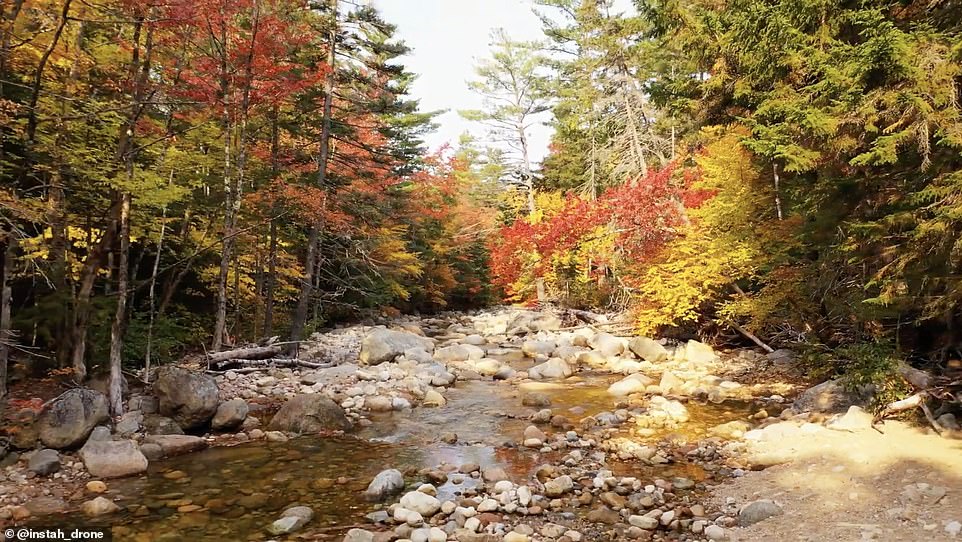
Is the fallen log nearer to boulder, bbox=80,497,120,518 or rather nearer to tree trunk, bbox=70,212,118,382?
tree trunk, bbox=70,212,118,382

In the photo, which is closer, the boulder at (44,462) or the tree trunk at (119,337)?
the boulder at (44,462)

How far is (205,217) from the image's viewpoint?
40.3 ft

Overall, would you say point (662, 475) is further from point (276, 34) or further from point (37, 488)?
point (276, 34)

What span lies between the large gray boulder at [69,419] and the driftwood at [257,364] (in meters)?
3.98

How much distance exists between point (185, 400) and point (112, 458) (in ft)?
5.44

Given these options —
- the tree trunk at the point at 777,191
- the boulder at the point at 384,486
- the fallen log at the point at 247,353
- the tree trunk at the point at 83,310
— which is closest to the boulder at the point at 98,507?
the boulder at the point at 384,486

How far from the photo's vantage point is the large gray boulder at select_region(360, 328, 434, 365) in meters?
13.5

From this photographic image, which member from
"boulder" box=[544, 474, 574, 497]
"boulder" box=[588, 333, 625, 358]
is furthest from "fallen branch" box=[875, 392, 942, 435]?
"boulder" box=[588, 333, 625, 358]

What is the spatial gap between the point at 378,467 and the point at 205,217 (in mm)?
8281

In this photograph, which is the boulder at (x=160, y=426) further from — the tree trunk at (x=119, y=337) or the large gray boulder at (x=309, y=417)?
the large gray boulder at (x=309, y=417)

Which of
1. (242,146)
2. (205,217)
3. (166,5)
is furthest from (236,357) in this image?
(166,5)

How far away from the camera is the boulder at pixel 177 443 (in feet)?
23.1

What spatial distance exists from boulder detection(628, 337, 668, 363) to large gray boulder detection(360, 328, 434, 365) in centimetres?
580

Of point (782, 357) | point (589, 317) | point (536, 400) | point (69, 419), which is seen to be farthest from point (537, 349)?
point (69, 419)
